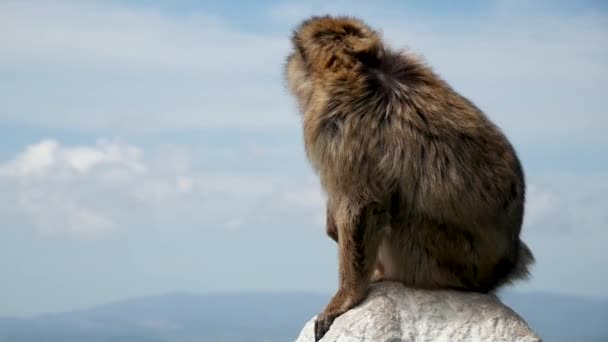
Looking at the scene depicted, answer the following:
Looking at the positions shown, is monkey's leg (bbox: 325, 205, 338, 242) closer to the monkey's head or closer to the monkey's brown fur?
the monkey's brown fur

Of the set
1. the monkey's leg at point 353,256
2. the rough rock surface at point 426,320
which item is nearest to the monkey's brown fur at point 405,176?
the monkey's leg at point 353,256

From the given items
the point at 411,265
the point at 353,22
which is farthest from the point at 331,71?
the point at 411,265

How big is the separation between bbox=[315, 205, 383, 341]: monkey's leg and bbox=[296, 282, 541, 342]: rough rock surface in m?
0.08

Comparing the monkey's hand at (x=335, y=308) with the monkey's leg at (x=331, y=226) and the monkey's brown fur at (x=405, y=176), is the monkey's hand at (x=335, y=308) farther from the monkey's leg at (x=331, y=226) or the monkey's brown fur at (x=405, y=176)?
the monkey's leg at (x=331, y=226)

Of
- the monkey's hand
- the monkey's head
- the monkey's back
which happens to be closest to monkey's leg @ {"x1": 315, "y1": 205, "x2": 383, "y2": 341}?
the monkey's hand

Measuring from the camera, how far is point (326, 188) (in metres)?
7.27

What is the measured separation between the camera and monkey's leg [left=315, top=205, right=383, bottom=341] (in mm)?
6965

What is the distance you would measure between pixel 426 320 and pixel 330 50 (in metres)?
1.76

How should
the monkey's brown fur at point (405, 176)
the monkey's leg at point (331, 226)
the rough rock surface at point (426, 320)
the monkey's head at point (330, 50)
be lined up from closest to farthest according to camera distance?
the rough rock surface at point (426, 320) → the monkey's brown fur at point (405, 176) → the monkey's head at point (330, 50) → the monkey's leg at point (331, 226)

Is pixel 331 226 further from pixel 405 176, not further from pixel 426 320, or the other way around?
pixel 426 320

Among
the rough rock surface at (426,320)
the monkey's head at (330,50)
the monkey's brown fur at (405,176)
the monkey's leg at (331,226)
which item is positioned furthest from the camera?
the monkey's leg at (331,226)

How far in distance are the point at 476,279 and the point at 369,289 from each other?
2.19ft

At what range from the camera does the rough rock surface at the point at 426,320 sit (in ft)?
22.6

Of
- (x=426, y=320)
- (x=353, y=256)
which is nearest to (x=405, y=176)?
(x=353, y=256)
